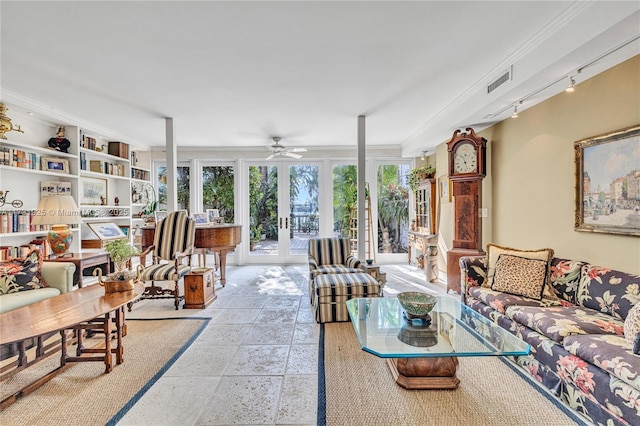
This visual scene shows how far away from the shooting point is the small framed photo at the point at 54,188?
4.19 m

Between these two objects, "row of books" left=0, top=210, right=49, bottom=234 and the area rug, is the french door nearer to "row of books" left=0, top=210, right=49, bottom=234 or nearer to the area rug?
"row of books" left=0, top=210, right=49, bottom=234

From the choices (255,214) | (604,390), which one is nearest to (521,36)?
A: (604,390)

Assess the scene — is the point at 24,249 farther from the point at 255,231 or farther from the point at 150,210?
the point at 255,231

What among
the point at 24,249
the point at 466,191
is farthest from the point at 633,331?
the point at 24,249

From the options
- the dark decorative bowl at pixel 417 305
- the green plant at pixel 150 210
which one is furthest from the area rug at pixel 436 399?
the green plant at pixel 150 210

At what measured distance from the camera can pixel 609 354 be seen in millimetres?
1680

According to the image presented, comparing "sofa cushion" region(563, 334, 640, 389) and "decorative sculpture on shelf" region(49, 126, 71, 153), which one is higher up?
"decorative sculpture on shelf" region(49, 126, 71, 153)

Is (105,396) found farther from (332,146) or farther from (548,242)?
(332,146)

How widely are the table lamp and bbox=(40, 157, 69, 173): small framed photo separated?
2.52 feet

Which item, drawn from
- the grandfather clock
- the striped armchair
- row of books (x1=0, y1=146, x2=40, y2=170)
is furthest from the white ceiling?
the striped armchair

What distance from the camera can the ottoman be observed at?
3.20 m

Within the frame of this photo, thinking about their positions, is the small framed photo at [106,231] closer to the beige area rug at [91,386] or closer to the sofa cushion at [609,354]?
the beige area rug at [91,386]

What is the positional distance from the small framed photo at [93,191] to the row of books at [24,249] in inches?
45.4

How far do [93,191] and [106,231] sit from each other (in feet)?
2.53
